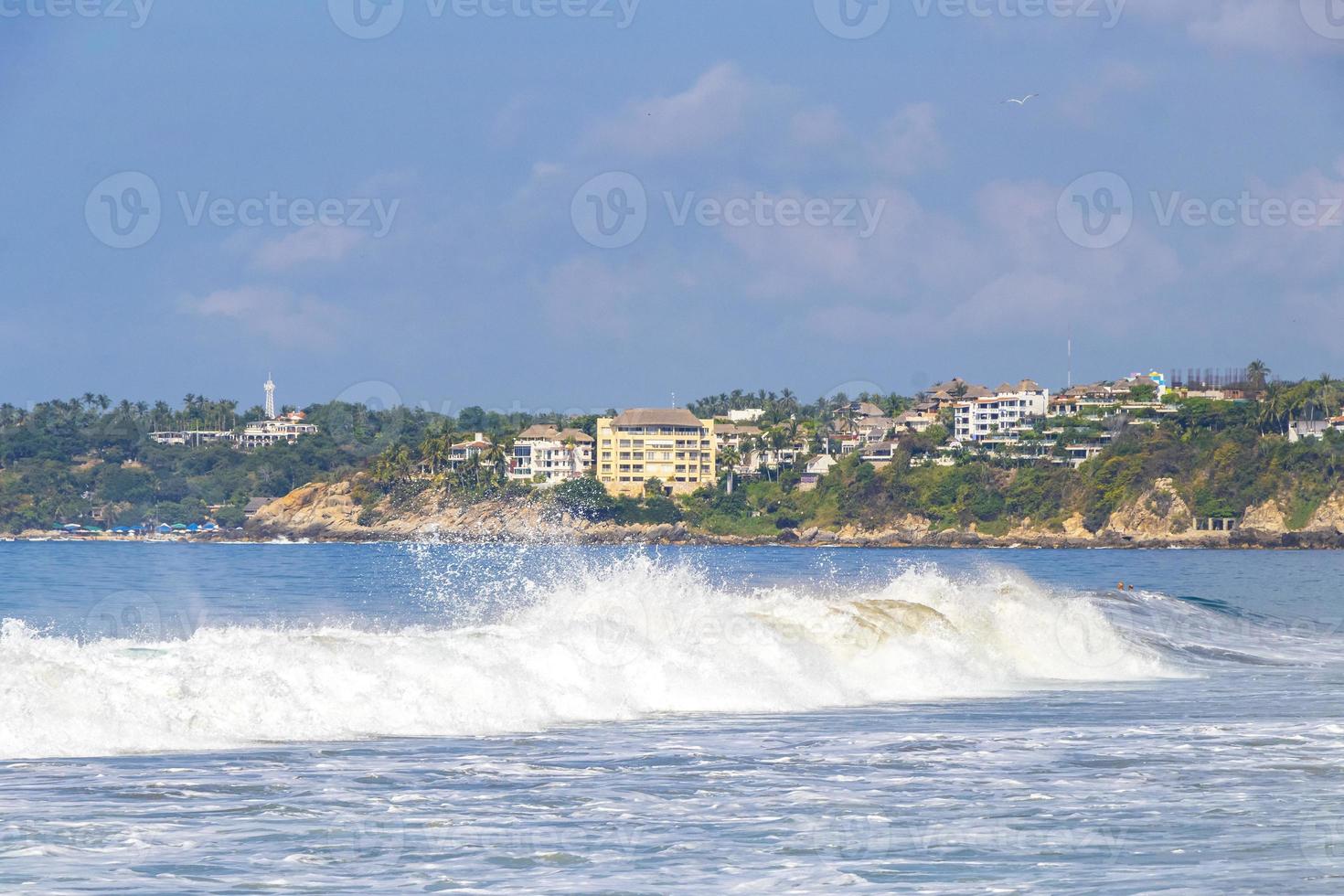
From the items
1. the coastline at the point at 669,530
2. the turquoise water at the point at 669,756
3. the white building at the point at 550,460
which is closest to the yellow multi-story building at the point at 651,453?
the white building at the point at 550,460

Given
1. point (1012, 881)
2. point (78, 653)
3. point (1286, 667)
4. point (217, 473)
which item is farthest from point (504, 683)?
point (217, 473)

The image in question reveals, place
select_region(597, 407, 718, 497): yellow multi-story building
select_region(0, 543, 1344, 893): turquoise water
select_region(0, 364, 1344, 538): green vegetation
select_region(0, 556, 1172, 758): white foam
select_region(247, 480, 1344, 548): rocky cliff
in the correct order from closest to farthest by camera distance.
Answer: select_region(0, 543, 1344, 893): turquoise water < select_region(0, 556, 1172, 758): white foam < select_region(247, 480, 1344, 548): rocky cliff < select_region(0, 364, 1344, 538): green vegetation < select_region(597, 407, 718, 497): yellow multi-story building

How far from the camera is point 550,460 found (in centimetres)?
16862

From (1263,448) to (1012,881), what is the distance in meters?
141

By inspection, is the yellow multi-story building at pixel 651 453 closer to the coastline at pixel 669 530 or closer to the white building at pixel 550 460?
the white building at pixel 550 460

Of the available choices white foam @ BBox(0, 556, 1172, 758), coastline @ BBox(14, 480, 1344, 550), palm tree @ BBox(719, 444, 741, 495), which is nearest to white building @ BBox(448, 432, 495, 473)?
coastline @ BBox(14, 480, 1344, 550)

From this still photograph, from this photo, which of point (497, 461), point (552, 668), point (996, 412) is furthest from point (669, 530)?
point (552, 668)

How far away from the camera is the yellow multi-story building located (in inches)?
6506

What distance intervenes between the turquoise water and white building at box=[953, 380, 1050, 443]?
452ft

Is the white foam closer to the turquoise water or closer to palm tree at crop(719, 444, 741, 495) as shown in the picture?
the turquoise water

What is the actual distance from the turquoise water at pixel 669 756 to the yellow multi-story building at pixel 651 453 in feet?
444

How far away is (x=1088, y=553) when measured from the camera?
123 m

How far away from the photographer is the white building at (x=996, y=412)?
A: 16525 cm

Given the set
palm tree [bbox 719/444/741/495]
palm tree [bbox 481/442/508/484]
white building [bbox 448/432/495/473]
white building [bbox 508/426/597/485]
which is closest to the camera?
palm tree [bbox 481/442/508/484]
